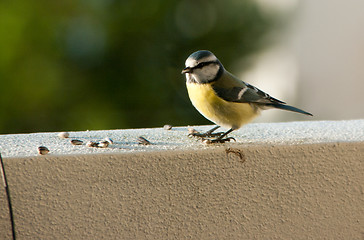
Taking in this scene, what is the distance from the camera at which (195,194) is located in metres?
1.19

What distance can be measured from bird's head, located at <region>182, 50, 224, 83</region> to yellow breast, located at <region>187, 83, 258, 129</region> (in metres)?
0.03

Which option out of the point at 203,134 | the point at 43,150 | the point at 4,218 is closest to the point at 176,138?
the point at 203,134

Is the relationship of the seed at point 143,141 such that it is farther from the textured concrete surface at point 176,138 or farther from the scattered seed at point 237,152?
the scattered seed at point 237,152

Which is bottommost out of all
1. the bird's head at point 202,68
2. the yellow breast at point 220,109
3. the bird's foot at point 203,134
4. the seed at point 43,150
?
the seed at point 43,150

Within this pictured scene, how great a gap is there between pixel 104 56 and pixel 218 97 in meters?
2.35

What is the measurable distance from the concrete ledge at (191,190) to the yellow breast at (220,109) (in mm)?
156

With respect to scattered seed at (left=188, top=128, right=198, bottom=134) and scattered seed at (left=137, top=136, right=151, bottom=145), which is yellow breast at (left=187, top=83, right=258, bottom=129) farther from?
scattered seed at (left=137, top=136, right=151, bottom=145)

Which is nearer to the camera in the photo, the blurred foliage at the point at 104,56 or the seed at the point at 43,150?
the seed at the point at 43,150

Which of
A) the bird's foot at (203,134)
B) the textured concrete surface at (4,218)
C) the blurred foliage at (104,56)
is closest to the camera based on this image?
the textured concrete surface at (4,218)

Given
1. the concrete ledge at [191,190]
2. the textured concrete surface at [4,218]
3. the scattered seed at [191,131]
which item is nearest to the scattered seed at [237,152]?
the concrete ledge at [191,190]

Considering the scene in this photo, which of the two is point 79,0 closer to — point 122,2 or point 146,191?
point 122,2

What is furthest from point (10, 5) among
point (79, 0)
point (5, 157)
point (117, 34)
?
point (5, 157)

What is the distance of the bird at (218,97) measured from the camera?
1.46 metres

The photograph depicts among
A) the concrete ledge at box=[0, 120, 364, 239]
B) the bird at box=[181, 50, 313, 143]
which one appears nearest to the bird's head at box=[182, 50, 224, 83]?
the bird at box=[181, 50, 313, 143]
